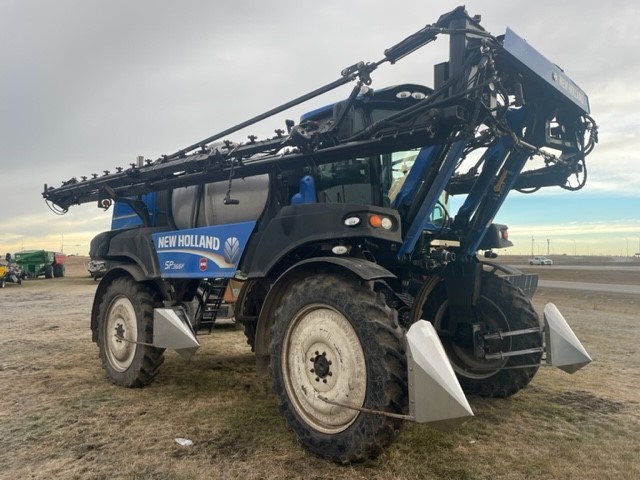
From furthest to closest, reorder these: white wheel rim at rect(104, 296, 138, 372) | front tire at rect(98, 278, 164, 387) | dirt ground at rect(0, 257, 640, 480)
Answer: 1. white wheel rim at rect(104, 296, 138, 372)
2. front tire at rect(98, 278, 164, 387)
3. dirt ground at rect(0, 257, 640, 480)

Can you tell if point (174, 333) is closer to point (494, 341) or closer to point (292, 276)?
point (292, 276)

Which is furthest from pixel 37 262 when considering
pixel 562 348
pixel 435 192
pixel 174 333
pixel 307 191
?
pixel 562 348

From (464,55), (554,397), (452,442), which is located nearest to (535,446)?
(452,442)

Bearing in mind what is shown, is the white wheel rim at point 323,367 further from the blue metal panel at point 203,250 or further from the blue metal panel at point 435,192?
the blue metal panel at point 203,250

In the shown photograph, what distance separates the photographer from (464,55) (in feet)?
12.2

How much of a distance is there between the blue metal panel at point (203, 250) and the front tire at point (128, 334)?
55 cm

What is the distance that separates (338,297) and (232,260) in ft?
5.54

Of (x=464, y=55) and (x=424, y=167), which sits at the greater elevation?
(x=464, y=55)

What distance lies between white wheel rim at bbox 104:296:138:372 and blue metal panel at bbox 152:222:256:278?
0.83 meters

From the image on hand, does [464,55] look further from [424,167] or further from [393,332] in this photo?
[393,332]

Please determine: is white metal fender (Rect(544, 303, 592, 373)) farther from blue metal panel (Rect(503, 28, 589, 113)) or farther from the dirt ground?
blue metal panel (Rect(503, 28, 589, 113))

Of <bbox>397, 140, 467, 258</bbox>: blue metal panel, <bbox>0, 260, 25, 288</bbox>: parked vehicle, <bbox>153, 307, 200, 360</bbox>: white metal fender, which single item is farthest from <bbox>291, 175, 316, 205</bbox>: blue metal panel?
<bbox>0, 260, 25, 288</bbox>: parked vehicle

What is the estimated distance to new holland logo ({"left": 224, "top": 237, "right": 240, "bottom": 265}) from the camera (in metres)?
4.83

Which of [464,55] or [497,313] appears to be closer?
[464,55]
